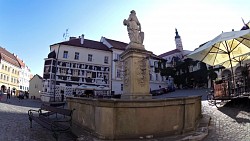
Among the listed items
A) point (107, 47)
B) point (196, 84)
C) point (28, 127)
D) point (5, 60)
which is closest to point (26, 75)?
point (5, 60)

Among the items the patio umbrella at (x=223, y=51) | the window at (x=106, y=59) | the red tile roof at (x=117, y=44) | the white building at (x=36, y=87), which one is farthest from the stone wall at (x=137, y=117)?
the white building at (x=36, y=87)

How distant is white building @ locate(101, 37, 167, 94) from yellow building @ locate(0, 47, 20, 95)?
110 feet

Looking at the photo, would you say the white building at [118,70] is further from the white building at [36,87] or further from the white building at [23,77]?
the white building at [23,77]

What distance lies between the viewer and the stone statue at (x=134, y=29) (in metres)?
9.70

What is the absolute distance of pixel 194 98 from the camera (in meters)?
7.21

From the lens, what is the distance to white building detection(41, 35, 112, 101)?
38281 mm

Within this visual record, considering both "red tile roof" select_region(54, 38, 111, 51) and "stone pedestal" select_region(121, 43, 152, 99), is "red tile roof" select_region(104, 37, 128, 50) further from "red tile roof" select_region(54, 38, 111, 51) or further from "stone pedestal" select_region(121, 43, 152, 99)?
"stone pedestal" select_region(121, 43, 152, 99)

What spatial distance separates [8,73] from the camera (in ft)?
218

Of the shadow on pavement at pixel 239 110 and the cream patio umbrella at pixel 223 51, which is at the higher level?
the cream patio umbrella at pixel 223 51

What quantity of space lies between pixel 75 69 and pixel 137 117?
35437 mm

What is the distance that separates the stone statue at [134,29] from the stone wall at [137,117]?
395cm

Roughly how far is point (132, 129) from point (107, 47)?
1573 inches

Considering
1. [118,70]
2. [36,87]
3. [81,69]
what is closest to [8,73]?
[36,87]

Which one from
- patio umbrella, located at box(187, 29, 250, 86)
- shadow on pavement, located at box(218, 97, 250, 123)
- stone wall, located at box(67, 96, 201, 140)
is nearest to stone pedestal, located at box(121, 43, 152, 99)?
stone wall, located at box(67, 96, 201, 140)
